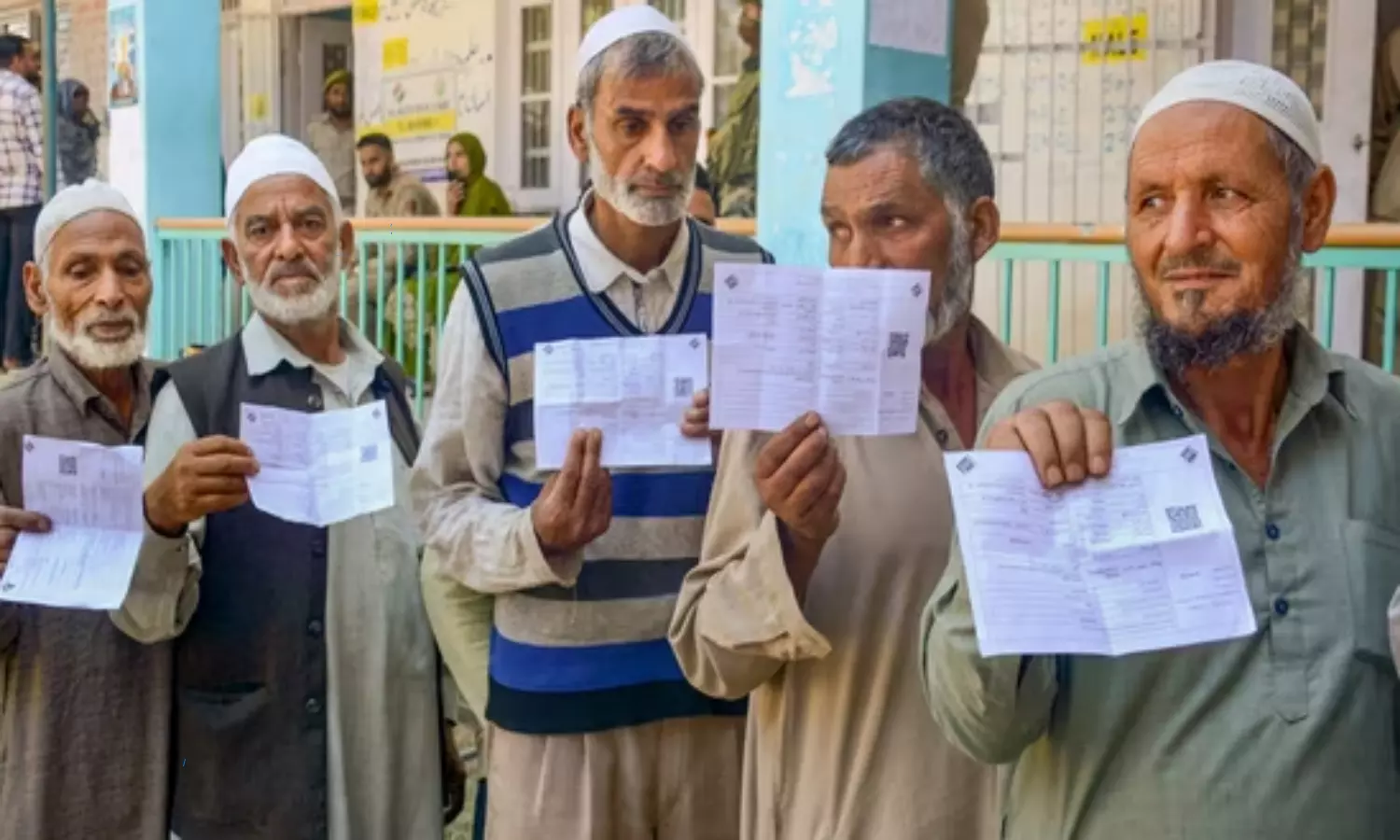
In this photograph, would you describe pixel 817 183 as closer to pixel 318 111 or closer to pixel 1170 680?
pixel 1170 680

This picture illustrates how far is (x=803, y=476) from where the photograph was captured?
7.20ft

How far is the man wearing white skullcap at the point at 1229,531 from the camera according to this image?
6.11 feet

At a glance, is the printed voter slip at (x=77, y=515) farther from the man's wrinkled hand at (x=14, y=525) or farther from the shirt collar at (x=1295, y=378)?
the shirt collar at (x=1295, y=378)

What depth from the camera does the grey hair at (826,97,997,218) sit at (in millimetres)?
2465

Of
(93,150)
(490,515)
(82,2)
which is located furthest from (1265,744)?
(82,2)

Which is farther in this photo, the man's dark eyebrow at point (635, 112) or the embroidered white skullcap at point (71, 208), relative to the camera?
the embroidered white skullcap at point (71, 208)

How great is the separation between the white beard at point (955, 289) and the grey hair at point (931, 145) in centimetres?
4

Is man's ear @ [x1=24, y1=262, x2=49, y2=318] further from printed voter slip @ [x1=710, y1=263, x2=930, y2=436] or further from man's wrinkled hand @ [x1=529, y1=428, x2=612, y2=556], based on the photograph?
printed voter slip @ [x1=710, y1=263, x2=930, y2=436]

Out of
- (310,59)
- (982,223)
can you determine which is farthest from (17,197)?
(982,223)

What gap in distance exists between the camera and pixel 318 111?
13227 millimetres

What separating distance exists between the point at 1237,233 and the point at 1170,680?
1.77 ft

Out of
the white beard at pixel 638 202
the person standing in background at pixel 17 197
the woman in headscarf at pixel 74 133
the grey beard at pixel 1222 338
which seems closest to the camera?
the grey beard at pixel 1222 338

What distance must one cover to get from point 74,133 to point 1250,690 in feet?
39.3

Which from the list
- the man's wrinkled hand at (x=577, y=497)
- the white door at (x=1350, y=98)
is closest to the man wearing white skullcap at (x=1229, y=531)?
the man's wrinkled hand at (x=577, y=497)
